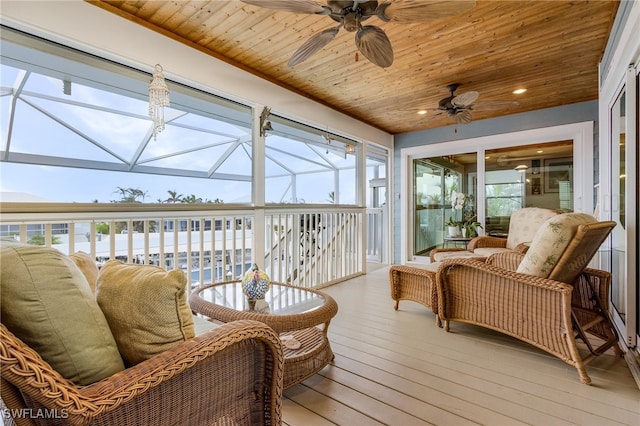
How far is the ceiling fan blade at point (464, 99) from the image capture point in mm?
3208

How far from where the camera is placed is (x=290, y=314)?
5.60ft

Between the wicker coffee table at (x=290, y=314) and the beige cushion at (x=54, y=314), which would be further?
the wicker coffee table at (x=290, y=314)

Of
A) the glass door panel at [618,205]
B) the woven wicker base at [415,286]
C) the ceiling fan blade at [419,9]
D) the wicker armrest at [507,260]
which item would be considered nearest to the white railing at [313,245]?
the woven wicker base at [415,286]

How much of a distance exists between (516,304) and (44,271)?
2.47 metres

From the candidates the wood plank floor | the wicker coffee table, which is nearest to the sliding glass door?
the wood plank floor

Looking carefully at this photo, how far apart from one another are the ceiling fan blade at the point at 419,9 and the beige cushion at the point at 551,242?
139cm

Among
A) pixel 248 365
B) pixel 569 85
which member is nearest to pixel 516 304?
pixel 248 365

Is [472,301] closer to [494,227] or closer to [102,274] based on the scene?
[102,274]

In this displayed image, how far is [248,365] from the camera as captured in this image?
1063mm

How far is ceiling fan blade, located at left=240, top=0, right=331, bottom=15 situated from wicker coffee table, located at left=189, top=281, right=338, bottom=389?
68.8 inches

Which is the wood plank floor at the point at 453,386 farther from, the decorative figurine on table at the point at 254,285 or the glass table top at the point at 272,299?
the decorative figurine on table at the point at 254,285

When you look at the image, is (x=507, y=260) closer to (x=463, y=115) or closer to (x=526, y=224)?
(x=526, y=224)

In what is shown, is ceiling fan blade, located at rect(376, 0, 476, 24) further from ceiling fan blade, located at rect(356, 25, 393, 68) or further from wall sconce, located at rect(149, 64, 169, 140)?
wall sconce, located at rect(149, 64, 169, 140)

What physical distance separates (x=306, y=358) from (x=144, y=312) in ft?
3.62
